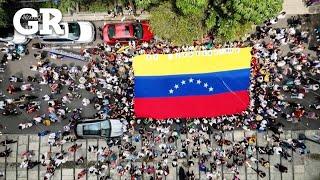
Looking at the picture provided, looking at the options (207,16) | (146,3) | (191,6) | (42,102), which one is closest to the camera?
(191,6)

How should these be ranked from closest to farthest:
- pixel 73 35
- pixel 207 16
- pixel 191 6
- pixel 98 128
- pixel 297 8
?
pixel 191 6 → pixel 207 16 → pixel 98 128 → pixel 73 35 → pixel 297 8

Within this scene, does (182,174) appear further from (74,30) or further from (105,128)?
(74,30)

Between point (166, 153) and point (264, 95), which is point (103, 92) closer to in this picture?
point (166, 153)

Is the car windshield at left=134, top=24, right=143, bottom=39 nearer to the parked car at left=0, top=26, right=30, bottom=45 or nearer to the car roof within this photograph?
the car roof

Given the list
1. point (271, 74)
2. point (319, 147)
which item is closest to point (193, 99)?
point (271, 74)

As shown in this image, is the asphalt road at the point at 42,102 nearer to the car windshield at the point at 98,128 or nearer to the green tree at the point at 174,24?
the car windshield at the point at 98,128

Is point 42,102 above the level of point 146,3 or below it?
below

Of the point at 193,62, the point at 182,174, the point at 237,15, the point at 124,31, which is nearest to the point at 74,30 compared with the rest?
the point at 124,31
